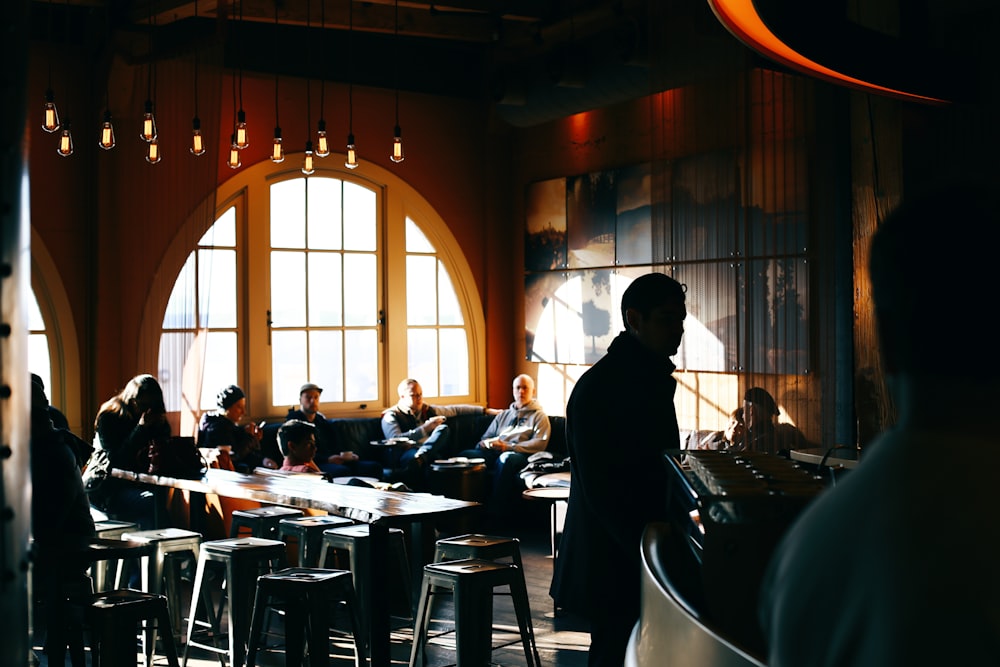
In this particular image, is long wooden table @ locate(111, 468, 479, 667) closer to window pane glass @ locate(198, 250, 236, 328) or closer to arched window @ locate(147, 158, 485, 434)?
arched window @ locate(147, 158, 485, 434)

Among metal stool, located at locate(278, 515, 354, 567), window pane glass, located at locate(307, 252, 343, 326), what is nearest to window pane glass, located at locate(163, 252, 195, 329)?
window pane glass, located at locate(307, 252, 343, 326)

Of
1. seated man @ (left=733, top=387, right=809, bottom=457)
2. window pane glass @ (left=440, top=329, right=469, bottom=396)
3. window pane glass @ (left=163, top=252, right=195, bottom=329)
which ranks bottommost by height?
seated man @ (left=733, top=387, right=809, bottom=457)

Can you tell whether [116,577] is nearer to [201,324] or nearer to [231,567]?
[231,567]

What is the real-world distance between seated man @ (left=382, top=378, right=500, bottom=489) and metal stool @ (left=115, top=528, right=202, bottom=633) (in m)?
3.75

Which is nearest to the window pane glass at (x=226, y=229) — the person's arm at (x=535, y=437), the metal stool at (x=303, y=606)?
the person's arm at (x=535, y=437)

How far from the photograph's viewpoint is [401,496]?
6.07 meters

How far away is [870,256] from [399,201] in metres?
10.8

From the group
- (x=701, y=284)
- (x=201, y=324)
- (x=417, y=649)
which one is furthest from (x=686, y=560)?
(x=201, y=324)

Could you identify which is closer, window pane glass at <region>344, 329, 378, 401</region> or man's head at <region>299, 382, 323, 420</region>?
man's head at <region>299, 382, 323, 420</region>

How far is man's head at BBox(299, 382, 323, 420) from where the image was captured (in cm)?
1037

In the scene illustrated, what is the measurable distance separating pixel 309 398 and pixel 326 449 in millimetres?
497

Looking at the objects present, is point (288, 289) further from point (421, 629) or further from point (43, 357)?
point (421, 629)

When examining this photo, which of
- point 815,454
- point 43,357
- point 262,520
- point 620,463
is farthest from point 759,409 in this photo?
point 43,357

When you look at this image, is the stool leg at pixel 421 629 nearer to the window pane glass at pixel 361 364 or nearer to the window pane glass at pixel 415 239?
the window pane glass at pixel 361 364
